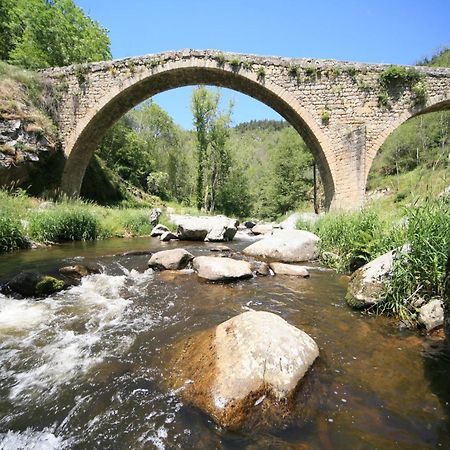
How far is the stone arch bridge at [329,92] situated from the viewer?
1238 centimetres

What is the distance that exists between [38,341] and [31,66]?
19468 mm

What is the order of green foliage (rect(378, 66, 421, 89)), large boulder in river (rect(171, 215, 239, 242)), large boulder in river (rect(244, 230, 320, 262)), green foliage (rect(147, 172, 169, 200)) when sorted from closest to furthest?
large boulder in river (rect(244, 230, 320, 262)) < large boulder in river (rect(171, 215, 239, 242)) < green foliage (rect(378, 66, 421, 89)) < green foliage (rect(147, 172, 169, 200))

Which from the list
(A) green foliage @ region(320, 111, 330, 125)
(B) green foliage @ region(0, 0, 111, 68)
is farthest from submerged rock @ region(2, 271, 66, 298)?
(B) green foliage @ region(0, 0, 111, 68)

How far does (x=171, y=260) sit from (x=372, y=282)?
3.46 metres

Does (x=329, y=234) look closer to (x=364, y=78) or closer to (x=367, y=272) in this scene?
(x=367, y=272)

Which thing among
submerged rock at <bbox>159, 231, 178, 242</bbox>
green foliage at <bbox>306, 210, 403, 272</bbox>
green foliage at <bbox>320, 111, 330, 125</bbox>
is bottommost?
submerged rock at <bbox>159, 231, 178, 242</bbox>

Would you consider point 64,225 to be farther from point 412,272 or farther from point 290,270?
point 412,272

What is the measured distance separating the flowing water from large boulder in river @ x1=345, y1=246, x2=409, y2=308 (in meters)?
0.20

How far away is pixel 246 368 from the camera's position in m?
2.18

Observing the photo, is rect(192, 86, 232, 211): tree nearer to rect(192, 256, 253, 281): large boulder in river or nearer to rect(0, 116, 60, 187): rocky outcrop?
rect(0, 116, 60, 187): rocky outcrop

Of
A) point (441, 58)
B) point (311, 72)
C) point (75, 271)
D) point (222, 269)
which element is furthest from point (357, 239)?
point (441, 58)

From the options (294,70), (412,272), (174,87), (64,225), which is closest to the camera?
(412,272)

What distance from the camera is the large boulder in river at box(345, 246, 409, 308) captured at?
11.9 ft

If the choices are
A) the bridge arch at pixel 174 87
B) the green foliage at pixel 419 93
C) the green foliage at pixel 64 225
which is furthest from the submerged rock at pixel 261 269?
the green foliage at pixel 419 93
